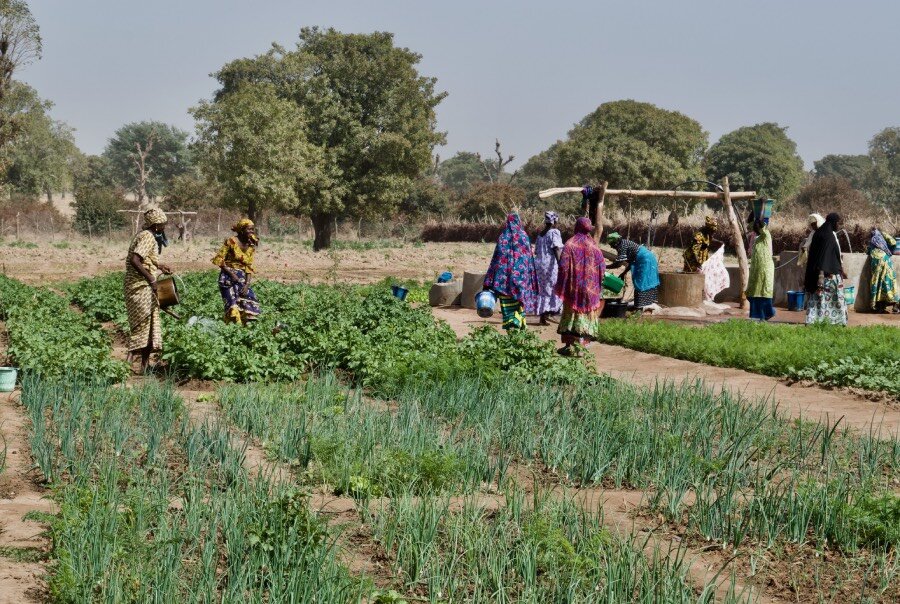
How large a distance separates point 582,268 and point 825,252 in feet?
14.3

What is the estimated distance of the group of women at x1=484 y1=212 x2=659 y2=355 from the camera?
1150 cm

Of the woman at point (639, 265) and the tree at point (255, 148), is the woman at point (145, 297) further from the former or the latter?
the tree at point (255, 148)

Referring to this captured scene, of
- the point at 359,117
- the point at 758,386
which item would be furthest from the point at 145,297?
the point at 359,117

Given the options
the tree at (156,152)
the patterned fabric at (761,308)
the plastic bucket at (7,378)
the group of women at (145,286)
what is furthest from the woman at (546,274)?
the tree at (156,152)

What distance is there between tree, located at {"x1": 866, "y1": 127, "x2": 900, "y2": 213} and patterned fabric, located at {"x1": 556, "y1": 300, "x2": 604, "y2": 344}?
6903 cm

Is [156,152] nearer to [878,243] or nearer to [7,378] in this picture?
[878,243]

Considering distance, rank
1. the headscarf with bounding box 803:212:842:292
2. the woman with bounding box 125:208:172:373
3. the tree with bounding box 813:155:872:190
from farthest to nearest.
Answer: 1. the tree with bounding box 813:155:872:190
2. the headscarf with bounding box 803:212:842:292
3. the woman with bounding box 125:208:172:373

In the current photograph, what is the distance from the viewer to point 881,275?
1803 centimetres

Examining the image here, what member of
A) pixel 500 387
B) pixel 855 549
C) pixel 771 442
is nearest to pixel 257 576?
pixel 855 549

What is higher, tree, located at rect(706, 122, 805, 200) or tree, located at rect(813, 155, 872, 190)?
tree, located at rect(813, 155, 872, 190)

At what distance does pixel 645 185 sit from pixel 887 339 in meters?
41.7

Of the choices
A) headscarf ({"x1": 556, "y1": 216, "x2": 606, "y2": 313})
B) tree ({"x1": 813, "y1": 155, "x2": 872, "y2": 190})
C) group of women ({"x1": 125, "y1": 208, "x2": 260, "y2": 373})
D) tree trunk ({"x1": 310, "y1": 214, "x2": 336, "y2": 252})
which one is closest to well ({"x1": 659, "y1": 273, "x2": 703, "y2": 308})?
headscarf ({"x1": 556, "y1": 216, "x2": 606, "y2": 313})

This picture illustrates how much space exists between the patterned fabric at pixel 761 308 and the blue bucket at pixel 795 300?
176 cm

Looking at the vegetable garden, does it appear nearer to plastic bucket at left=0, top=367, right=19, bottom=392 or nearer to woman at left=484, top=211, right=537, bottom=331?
plastic bucket at left=0, top=367, right=19, bottom=392
